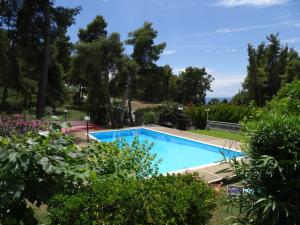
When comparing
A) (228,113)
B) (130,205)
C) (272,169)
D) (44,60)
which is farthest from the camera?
(228,113)

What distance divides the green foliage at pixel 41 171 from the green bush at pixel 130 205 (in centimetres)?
21

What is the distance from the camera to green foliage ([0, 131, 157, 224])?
2.68m

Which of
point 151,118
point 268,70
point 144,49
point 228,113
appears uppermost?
point 268,70

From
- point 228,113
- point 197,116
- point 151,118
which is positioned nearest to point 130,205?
point 228,113

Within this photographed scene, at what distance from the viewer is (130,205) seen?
2.78 meters

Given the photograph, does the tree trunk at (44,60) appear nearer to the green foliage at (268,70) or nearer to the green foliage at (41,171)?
the green foliage at (41,171)

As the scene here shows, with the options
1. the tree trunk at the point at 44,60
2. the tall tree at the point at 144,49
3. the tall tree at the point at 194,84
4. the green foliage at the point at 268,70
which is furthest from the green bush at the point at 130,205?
the tall tree at the point at 194,84

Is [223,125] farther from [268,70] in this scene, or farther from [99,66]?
[268,70]

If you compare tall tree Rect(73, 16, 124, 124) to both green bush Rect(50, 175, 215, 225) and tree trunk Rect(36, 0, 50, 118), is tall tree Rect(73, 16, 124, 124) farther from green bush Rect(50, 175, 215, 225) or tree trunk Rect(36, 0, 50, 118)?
green bush Rect(50, 175, 215, 225)

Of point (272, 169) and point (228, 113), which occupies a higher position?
point (228, 113)

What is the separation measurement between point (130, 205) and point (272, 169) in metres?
1.55

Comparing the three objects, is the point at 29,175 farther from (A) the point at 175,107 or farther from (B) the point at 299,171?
(A) the point at 175,107

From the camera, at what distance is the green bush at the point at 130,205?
269 centimetres

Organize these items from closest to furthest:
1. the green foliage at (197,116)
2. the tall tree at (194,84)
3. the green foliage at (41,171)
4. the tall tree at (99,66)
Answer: the green foliage at (41,171) < the tall tree at (99,66) < the green foliage at (197,116) < the tall tree at (194,84)
